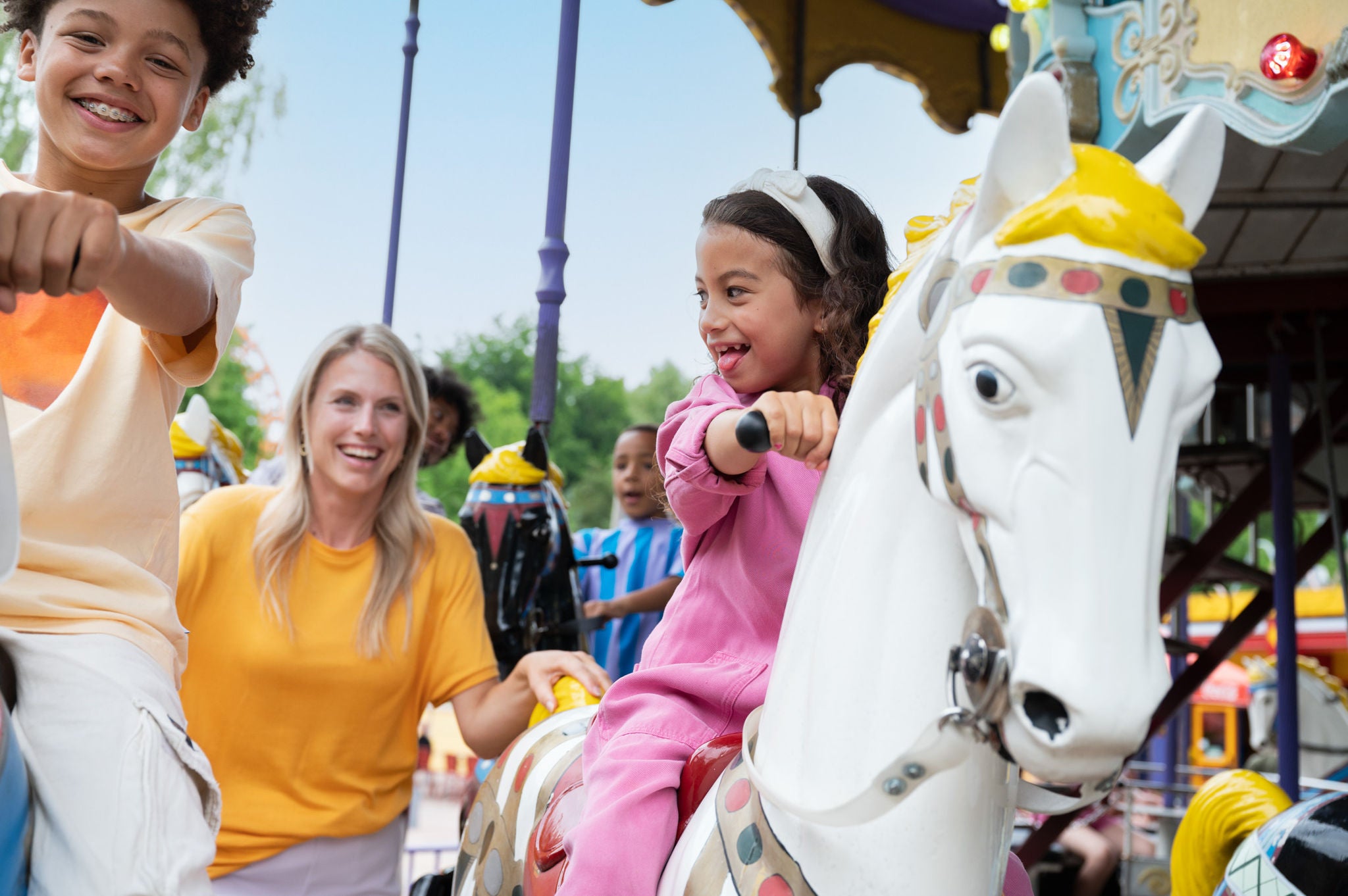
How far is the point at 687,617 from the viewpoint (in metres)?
1.58

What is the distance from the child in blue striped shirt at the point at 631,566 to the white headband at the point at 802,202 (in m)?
2.17

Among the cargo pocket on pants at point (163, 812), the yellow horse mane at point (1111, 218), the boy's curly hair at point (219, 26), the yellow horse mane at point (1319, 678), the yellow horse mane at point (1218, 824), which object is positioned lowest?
the yellow horse mane at point (1319, 678)

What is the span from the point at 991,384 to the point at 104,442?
3.30 ft

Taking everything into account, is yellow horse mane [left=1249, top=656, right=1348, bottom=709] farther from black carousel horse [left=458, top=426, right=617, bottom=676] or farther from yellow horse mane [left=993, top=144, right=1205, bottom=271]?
yellow horse mane [left=993, top=144, right=1205, bottom=271]

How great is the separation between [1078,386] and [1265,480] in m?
5.11

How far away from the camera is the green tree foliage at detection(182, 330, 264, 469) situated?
55.8 feet

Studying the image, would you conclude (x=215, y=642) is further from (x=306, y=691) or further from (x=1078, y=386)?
(x=1078, y=386)

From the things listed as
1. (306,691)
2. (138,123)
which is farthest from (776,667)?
(306,691)

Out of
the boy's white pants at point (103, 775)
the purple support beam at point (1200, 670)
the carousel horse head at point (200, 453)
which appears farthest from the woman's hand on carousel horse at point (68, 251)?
the purple support beam at point (1200, 670)

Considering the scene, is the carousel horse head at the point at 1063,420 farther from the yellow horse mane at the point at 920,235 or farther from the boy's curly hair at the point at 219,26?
the boy's curly hair at the point at 219,26

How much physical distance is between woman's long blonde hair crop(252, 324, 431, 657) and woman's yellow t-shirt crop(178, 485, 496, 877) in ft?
0.09

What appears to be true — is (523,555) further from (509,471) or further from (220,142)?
(220,142)

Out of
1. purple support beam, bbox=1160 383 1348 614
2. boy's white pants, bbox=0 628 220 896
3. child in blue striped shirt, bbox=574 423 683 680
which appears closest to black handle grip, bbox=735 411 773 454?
boy's white pants, bbox=0 628 220 896

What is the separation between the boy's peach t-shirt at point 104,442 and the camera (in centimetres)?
129
